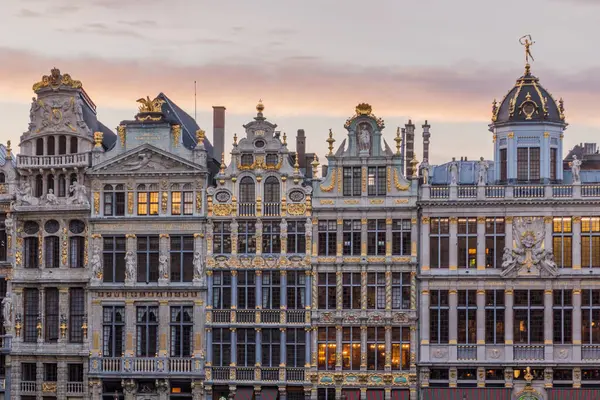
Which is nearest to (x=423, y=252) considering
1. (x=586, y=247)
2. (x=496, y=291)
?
(x=496, y=291)

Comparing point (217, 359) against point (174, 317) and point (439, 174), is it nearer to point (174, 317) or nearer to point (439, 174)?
point (174, 317)

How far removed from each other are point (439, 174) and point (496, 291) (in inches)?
290

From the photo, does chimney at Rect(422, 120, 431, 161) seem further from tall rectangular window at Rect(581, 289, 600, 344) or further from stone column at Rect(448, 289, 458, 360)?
tall rectangular window at Rect(581, 289, 600, 344)

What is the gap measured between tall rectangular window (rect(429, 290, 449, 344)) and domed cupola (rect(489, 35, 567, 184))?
6.67 m

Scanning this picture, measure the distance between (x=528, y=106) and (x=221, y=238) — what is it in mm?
16941

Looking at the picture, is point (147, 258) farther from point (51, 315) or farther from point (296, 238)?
point (296, 238)

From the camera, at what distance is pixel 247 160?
2623 inches

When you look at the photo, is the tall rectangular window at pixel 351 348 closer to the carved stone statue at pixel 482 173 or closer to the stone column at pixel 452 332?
the stone column at pixel 452 332

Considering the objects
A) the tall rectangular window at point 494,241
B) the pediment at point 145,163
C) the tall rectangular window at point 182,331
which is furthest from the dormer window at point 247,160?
the tall rectangular window at point 494,241

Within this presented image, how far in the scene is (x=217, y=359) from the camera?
66.2 m

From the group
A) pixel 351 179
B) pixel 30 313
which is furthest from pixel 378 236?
pixel 30 313

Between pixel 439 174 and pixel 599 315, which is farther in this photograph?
pixel 439 174

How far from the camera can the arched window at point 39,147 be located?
6844 cm

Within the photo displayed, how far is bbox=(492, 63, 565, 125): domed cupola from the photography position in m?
65.2
